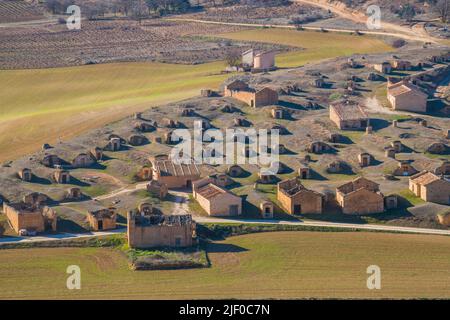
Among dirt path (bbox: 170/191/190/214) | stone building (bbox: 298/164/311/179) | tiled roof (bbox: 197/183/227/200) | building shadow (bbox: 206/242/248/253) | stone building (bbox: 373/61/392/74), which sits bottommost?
building shadow (bbox: 206/242/248/253)

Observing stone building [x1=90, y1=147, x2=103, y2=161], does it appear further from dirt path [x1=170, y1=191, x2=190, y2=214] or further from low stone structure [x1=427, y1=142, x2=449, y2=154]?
low stone structure [x1=427, y1=142, x2=449, y2=154]


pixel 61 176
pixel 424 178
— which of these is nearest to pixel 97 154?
pixel 61 176

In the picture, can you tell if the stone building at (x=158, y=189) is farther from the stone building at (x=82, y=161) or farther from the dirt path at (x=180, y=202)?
the stone building at (x=82, y=161)

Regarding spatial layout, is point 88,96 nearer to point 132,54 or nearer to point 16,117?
point 16,117

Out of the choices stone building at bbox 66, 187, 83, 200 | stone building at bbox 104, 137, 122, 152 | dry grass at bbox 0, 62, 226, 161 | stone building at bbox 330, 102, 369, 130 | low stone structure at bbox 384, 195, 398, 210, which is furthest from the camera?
dry grass at bbox 0, 62, 226, 161

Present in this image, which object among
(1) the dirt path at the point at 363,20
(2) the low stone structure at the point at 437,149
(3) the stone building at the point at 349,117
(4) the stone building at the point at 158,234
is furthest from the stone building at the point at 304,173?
(1) the dirt path at the point at 363,20

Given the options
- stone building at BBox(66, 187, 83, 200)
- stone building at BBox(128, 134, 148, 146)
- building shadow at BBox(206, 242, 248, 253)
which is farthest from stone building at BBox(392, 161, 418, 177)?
stone building at BBox(66, 187, 83, 200)

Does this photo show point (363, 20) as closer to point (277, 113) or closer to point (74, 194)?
point (277, 113)
